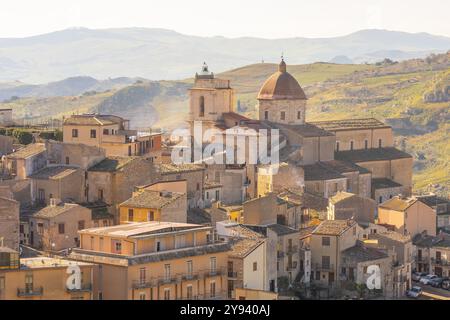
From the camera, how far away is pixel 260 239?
48281 mm

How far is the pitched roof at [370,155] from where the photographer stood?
72.9 meters

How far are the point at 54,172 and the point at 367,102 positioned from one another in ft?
313

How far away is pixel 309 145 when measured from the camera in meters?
69.5

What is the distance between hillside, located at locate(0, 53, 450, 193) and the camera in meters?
120

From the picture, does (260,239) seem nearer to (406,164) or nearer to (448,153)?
(406,164)

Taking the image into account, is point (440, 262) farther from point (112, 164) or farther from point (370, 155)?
point (370, 155)

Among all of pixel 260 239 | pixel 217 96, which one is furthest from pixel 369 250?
pixel 217 96

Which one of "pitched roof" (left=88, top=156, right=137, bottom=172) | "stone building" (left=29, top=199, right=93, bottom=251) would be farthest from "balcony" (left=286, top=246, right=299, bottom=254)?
"pitched roof" (left=88, top=156, right=137, bottom=172)

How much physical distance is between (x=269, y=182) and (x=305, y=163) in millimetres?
6772

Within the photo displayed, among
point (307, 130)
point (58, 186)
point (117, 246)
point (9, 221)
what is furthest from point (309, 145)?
point (117, 246)

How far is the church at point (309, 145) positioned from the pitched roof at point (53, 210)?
45.9 feet

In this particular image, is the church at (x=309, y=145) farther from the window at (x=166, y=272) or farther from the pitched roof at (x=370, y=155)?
the window at (x=166, y=272)

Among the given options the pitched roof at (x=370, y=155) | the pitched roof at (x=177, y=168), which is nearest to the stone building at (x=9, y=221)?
the pitched roof at (x=177, y=168)

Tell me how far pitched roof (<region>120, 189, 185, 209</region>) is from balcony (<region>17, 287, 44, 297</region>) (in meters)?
9.99
